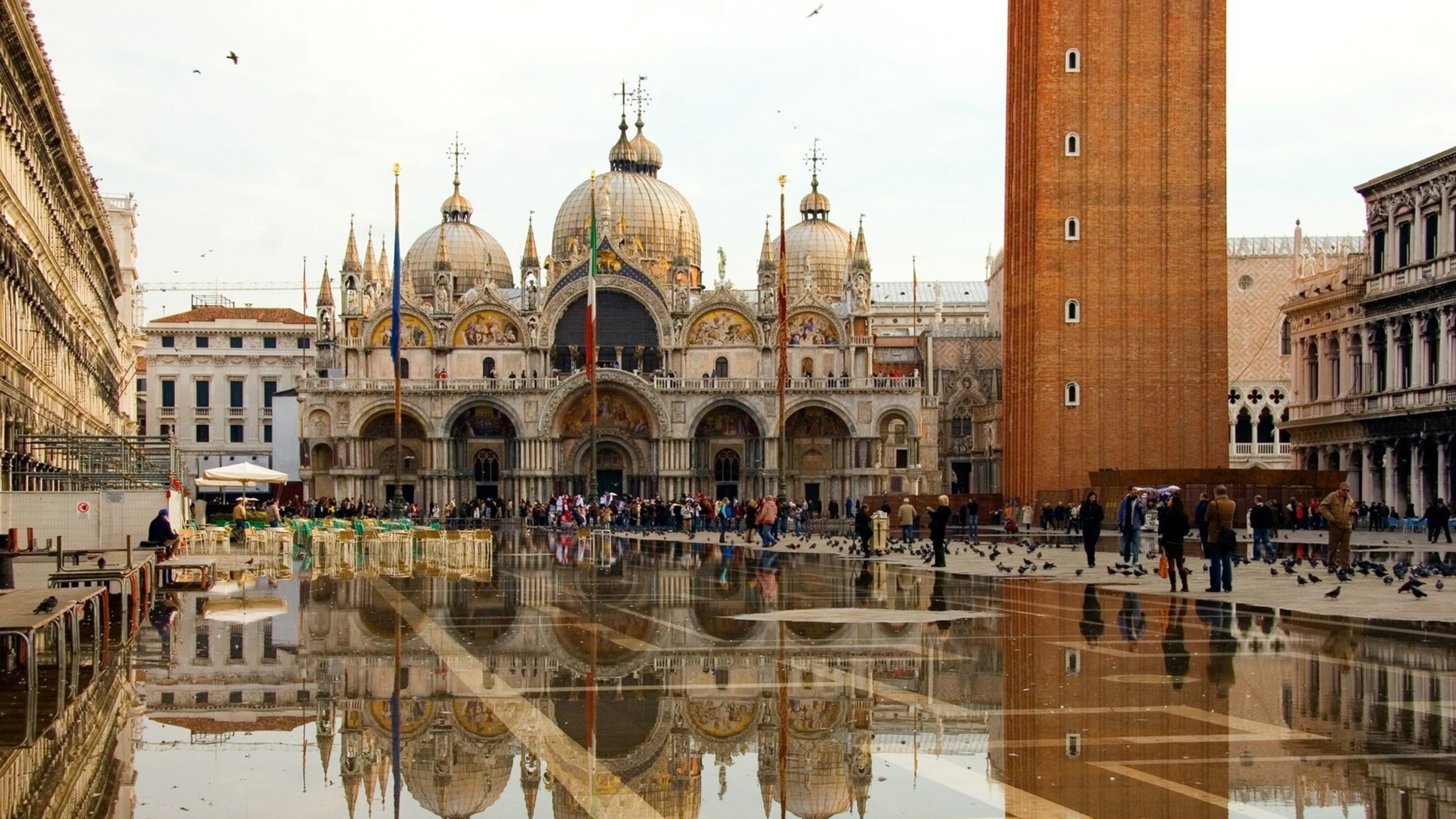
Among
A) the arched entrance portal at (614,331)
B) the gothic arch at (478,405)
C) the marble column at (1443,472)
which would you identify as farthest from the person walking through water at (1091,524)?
the arched entrance portal at (614,331)

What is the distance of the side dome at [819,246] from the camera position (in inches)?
3649

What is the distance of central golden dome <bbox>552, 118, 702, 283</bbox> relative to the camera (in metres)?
85.0

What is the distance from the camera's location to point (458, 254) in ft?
295

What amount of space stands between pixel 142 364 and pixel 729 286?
1623 inches

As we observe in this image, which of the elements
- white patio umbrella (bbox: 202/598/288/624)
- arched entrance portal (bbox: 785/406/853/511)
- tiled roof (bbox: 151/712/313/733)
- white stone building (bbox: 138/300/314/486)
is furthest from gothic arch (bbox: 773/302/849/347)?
tiled roof (bbox: 151/712/313/733)

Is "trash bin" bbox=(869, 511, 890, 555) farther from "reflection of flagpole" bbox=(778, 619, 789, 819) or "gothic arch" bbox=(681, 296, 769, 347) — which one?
"gothic arch" bbox=(681, 296, 769, 347)

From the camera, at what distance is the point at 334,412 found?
246 ft

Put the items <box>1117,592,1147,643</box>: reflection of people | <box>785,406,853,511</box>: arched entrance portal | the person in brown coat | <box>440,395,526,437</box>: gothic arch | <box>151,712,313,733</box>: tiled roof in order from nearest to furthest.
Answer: <box>151,712,313,733</box>: tiled roof
<box>1117,592,1147,643</box>: reflection of people
the person in brown coat
<box>440,395,526,437</box>: gothic arch
<box>785,406,853,511</box>: arched entrance portal

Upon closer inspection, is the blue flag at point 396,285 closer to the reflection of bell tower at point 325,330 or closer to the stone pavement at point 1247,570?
the stone pavement at point 1247,570

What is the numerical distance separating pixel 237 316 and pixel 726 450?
4023 centimetres

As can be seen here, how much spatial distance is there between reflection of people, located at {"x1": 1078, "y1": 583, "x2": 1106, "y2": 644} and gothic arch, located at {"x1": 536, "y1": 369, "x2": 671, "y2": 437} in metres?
51.2

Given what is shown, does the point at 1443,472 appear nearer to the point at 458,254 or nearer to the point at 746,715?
the point at 746,715

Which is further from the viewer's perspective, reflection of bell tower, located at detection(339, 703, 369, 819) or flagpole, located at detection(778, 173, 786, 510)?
flagpole, located at detection(778, 173, 786, 510)

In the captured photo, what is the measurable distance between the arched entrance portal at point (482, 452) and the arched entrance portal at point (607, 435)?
98.9 inches
